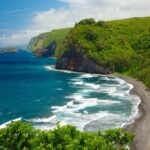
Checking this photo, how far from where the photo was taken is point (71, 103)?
130m

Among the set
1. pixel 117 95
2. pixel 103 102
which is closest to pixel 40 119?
pixel 103 102

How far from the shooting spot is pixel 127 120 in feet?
351

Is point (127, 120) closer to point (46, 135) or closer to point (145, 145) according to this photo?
point (145, 145)

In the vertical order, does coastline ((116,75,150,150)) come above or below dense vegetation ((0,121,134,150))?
below

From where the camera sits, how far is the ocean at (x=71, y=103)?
106 meters

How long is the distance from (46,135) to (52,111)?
59.7 meters

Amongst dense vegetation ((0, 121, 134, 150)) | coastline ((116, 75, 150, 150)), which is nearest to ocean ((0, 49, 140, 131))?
coastline ((116, 75, 150, 150))

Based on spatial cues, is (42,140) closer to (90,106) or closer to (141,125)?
(141,125)

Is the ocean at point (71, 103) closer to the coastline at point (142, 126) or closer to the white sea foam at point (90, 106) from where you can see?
the white sea foam at point (90, 106)

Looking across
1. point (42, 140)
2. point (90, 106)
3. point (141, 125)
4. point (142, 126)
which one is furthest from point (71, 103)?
point (42, 140)

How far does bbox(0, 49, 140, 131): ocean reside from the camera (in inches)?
4193

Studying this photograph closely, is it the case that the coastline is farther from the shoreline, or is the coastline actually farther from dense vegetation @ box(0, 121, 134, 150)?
dense vegetation @ box(0, 121, 134, 150)

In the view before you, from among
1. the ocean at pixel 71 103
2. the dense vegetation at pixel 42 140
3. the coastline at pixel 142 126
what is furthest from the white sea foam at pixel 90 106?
the dense vegetation at pixel 42 140

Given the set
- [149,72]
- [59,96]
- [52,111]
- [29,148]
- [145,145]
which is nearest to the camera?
[29,148]
